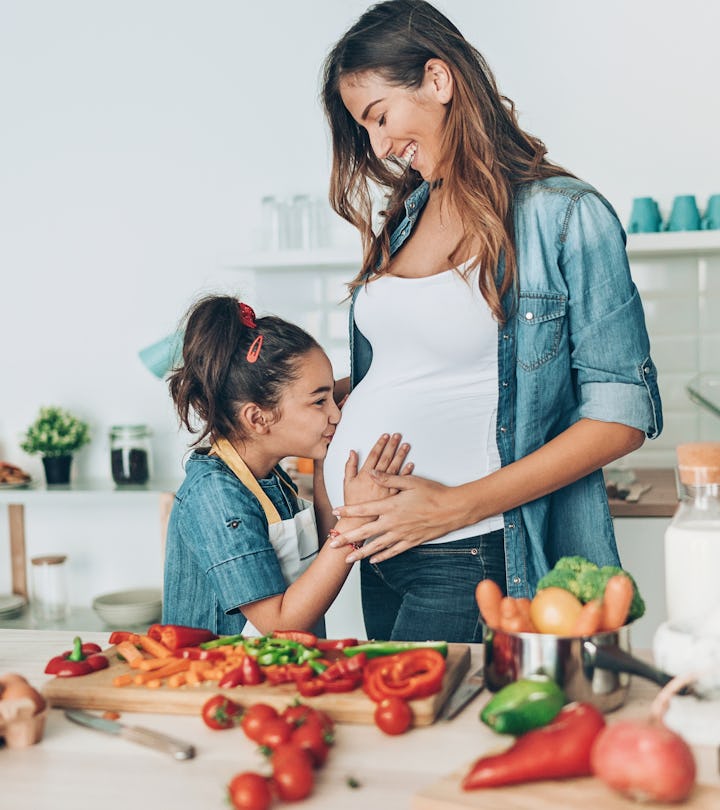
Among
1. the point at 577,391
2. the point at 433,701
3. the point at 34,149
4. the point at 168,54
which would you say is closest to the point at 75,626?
the point at 34,149

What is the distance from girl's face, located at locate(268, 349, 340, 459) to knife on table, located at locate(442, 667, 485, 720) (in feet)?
2.12

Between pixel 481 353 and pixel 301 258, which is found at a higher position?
pixel 301 258

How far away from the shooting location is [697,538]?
1.03 metres

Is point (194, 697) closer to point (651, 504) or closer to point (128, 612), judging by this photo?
point (651, 504)

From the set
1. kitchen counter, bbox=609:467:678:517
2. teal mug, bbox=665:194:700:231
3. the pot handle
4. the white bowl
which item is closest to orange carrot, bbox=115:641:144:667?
the pot handle

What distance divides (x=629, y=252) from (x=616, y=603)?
82.5 inches

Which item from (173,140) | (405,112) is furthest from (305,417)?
(173,140)

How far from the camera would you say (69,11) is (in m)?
3.40

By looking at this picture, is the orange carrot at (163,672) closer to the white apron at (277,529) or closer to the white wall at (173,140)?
the white apron at (277,529)

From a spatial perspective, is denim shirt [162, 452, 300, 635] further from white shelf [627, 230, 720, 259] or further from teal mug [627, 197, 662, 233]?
teal mug [627, 197, 662, 233]

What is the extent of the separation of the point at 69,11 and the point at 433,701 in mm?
3074

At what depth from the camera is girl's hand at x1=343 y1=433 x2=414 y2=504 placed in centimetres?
149

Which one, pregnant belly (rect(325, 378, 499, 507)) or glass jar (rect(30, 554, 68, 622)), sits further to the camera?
glass jar (rect(30, 554, 68, 622))

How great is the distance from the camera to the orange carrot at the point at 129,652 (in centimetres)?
118
